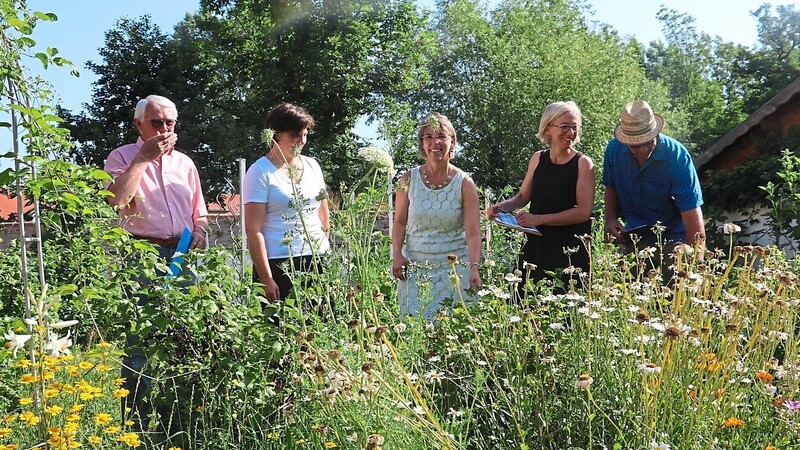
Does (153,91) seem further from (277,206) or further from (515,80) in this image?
(277,206)

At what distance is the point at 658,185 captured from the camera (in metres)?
4.27

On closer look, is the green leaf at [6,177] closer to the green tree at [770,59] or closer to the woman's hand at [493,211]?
the woman's hand at [493,211]

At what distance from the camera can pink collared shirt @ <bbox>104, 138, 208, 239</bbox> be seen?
3777mm

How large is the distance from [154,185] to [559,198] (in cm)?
209

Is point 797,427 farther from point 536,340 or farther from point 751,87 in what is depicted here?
point 751,87

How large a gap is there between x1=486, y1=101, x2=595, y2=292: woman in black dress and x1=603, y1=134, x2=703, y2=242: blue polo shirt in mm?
224

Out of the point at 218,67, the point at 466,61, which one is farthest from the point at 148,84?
the point at 466,61

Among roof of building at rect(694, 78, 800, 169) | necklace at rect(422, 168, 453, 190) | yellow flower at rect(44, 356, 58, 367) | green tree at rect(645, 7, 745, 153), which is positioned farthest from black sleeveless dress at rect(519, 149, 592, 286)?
green tree at rect(645, 7, 745, 153)

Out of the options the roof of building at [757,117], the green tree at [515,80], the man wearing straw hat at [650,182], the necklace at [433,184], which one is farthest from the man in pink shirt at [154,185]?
the green tree at [515,80]

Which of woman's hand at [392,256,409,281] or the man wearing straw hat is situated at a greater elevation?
the man wearing straw hat

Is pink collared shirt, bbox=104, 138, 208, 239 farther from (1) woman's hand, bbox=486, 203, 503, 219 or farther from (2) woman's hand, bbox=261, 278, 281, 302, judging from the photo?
(1) woman's hand, bbox=486, 203, 503, 219

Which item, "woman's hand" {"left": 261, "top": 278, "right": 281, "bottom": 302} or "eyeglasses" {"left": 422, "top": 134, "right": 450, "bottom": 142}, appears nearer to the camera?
"woman's hand" {"left": 261, "top": 278, "right": 281, "bottom": 302}

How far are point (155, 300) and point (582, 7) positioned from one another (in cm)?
3945

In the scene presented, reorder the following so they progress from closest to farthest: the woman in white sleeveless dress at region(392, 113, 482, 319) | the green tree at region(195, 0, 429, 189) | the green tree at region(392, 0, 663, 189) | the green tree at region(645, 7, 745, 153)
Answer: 1. the woman in white sleeveless dress at region(392, 113, 482, 319)
2. the green tree at region(195, 0, 429, 189)
3. the green tree at region(392, 0, 663, 189)
4. the green tree at region(645, 7, 745, 153)
